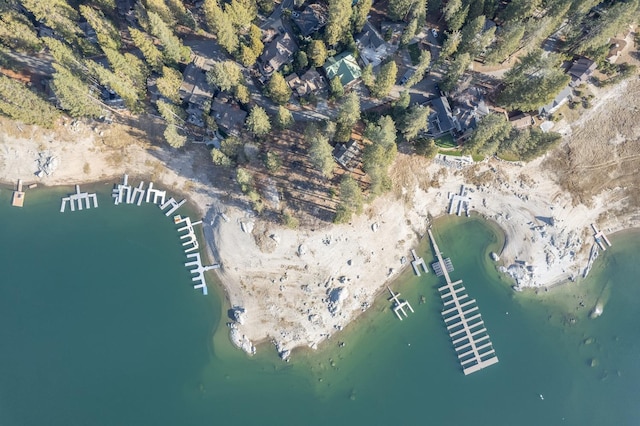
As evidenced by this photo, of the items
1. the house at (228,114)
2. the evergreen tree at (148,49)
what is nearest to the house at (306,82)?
the house at (228,114)

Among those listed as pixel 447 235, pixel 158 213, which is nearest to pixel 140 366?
pixel 158 213

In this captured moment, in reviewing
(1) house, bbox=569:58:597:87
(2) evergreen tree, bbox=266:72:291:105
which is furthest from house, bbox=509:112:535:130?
(2) evergreen tree, bbox=266:72:291:105

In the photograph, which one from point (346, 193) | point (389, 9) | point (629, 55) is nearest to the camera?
point (346, 193)

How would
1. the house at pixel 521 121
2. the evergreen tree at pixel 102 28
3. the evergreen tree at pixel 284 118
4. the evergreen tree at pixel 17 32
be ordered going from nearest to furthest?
the evergreen tree at pixel 102 28, the evergreen tree at pixel 284 118, the evergreen tree at pixel 17 32, the house at pixel 521 121

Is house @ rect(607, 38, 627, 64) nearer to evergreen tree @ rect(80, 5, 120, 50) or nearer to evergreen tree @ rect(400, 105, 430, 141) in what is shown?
evergreen tree @ rect(400, 105, 430, 141)

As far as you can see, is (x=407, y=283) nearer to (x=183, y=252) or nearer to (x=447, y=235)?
(x=447, y=235)

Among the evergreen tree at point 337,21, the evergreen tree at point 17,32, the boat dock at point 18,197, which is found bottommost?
the boat dock at point 18,197

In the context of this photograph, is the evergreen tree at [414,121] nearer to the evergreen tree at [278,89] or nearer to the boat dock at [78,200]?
the evergreen tree at [278,89]
